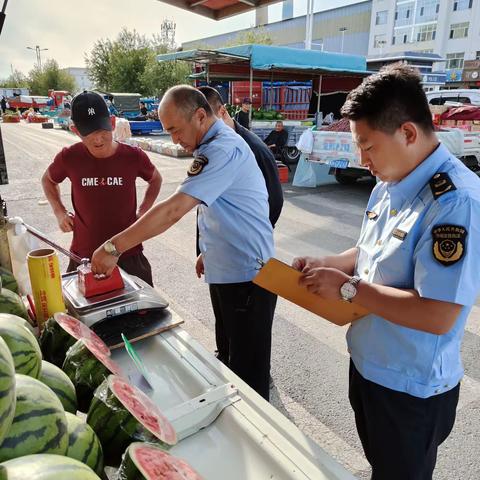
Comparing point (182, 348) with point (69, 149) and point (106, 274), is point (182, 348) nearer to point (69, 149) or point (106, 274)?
point (106, 274)

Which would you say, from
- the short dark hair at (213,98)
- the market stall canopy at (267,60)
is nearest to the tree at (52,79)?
the market stall canopy at (267,60)

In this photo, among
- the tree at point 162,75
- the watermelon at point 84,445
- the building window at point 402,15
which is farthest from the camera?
the building window at point 402,15

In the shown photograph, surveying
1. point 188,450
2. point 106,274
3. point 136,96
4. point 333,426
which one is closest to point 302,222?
point 333,426

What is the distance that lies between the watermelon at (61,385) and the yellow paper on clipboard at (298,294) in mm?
743

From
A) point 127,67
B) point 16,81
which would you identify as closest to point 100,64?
point 127,67

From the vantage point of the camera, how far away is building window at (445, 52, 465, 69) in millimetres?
44938

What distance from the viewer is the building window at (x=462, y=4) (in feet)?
141

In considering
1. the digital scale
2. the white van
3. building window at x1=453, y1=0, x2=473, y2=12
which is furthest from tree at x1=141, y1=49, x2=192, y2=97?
the digital scale

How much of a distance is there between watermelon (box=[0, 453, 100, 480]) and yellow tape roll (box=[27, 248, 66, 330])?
98 cm

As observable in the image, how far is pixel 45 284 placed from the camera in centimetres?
166

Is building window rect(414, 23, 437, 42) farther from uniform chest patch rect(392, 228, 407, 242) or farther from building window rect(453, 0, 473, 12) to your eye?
uniform chest patch rect(392, 228, 407, 242)

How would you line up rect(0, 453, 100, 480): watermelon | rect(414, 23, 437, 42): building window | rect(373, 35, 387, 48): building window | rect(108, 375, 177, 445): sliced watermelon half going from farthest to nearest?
rect(373, 35, 387, 48): building window → rect(414, 23, 437, 42): building window → rect(108, 375, 177, 445): sliced watermelon half → rect(0, 453, 100, 480): watermelon

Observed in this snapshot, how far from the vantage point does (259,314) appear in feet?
8.12

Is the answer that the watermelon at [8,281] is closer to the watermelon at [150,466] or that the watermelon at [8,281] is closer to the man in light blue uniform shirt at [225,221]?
the man in light blue uniform shirt at [225,221]
